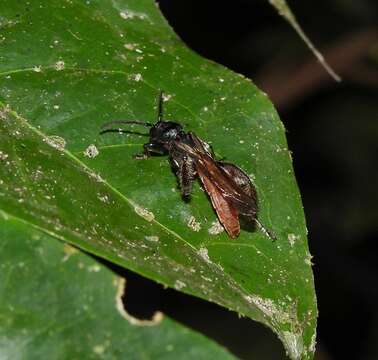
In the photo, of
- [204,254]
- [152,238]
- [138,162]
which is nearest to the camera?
[152,238]

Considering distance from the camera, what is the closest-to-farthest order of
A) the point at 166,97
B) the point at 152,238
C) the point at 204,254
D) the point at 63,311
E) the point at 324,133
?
the point at 63,311
the point at 152,238
the point at 204,254
the point at 166,97
the point at 324,133

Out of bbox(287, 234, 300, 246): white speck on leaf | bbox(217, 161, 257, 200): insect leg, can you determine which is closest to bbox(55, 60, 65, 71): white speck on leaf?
bbox(217, 161, 257, 200): insect leg

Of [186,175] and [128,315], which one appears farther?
[186,175]

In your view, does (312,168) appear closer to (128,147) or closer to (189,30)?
(189,30)

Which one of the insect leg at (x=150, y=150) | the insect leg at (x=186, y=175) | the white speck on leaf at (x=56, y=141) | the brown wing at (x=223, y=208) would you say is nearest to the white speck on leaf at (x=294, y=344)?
the brown wing at (x=223, y=208)

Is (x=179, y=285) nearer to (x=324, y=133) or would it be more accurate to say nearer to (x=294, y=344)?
(x=294, y=344)

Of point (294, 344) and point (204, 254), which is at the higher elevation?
point (294, 344)

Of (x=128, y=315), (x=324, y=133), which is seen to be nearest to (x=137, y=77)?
(x=128, y=315)
